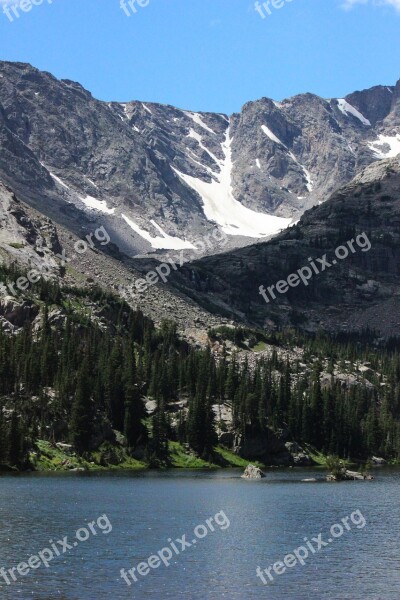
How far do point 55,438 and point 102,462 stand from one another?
32.0ft

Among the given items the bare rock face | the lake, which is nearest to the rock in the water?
the bare rock face

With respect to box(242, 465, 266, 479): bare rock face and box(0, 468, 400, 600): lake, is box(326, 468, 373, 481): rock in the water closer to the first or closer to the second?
box(242, 465, 266, 479): bare rock face

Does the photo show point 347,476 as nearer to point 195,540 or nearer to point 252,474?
point 252,474

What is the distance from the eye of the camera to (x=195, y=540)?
81.6m

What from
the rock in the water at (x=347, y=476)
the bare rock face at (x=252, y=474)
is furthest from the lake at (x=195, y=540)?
the bare rock face at (x=252, y=474)

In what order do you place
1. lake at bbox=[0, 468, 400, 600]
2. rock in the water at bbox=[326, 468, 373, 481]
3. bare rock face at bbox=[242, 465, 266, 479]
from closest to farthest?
lake at bbox=[0, 468, 400, 600] < rock in the water at bbox=[326, 468, 373, 481] < bare rock face at bbox=[242, 465, 266, 479]

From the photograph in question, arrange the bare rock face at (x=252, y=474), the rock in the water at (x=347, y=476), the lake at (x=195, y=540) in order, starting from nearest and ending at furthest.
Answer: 1. the lake at (x=195, y=540)
2. the rock in the water at (x=347, y=476)
3. the bare rock face at (x=252, y=474)

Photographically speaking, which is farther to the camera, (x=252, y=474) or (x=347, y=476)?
(x=252, y=474)

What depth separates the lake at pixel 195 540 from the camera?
204 ft

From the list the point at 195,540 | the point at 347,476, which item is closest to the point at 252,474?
the point at 347,476

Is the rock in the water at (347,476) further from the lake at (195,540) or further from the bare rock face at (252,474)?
the lake at (195,540)

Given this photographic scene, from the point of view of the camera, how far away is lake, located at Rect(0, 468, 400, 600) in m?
62.1

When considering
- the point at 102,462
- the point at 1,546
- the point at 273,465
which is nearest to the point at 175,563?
the point at 1,546

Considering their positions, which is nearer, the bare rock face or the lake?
the lake
